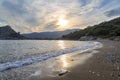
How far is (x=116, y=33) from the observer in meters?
114

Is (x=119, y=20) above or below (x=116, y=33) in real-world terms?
above

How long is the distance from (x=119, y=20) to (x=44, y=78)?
15941 centimetres

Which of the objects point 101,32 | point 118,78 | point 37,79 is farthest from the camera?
point 101,32

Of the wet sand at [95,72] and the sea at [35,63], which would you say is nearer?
the wet sand at [95,72]

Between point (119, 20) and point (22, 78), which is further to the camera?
point (119, 20)

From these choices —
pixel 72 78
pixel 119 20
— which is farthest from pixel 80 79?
pixel 119 20

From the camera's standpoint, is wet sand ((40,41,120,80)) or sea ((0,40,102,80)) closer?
wet sand ((40,41,120,80))

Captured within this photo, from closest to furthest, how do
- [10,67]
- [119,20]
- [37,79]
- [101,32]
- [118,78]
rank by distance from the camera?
[118,78]
[37,79]
[10,67]
[101,32]
[119,20]

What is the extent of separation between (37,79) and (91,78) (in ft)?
11.2

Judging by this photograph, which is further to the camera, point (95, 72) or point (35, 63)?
point (35, 63)

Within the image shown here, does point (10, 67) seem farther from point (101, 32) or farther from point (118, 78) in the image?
point (101, 32)

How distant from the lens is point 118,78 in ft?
35.9

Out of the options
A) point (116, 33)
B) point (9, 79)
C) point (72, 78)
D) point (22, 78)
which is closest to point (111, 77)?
point (72, 78)

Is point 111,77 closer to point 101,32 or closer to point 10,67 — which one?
point 10,67
